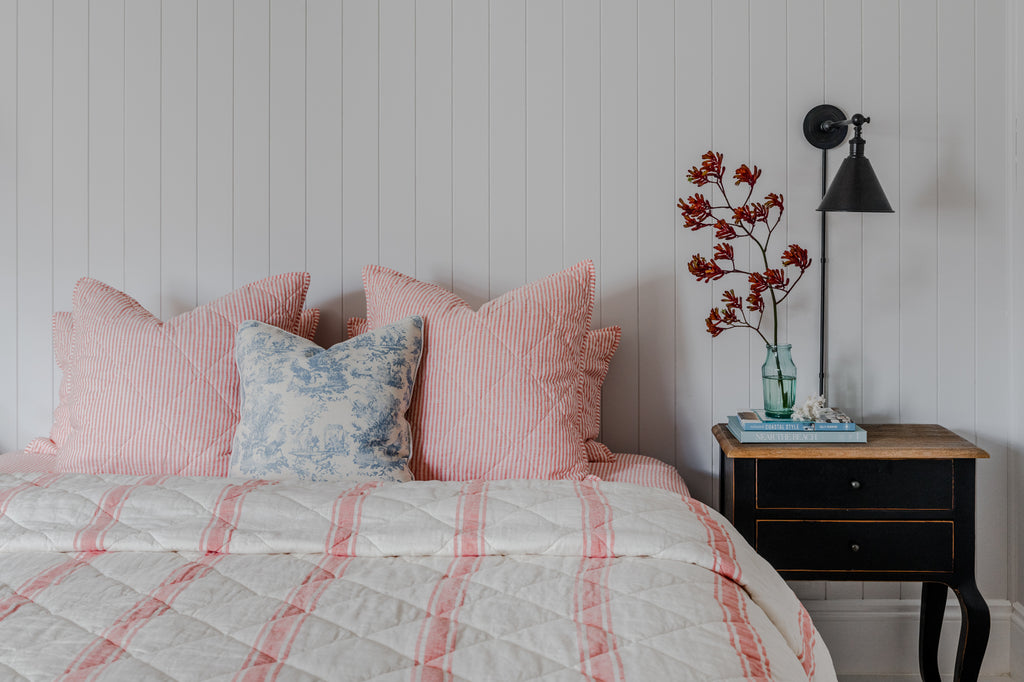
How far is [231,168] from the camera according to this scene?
6.85 ft

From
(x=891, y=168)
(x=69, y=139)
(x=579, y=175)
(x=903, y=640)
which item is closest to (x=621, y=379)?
(x=579, y=175)

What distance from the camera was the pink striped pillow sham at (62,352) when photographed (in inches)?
75.9

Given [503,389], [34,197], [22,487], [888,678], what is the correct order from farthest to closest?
[34,197] < [888,678] < [503,389] < [22,487]

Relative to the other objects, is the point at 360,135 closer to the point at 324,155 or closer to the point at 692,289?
the point at 324,155

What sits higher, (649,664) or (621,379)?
(621,379)

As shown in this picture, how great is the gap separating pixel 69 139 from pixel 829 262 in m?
2.20

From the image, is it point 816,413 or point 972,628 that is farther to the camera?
point 816,413

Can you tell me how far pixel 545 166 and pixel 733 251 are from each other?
0.57 metres

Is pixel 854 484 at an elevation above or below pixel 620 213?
below

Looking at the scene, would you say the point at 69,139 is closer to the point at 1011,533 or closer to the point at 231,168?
the point at 231,168

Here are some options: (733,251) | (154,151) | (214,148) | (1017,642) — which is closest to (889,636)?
(1017,642)

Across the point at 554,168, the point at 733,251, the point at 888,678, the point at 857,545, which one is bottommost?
the point at 888,678

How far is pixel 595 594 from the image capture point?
0.98 metres

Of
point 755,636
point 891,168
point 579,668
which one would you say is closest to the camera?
point 579,668
